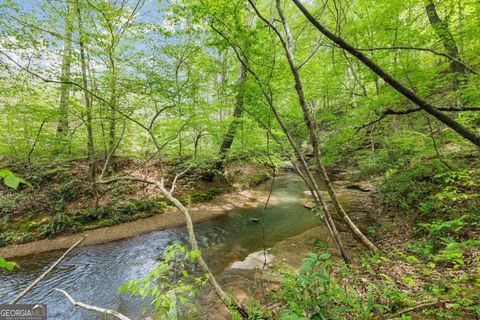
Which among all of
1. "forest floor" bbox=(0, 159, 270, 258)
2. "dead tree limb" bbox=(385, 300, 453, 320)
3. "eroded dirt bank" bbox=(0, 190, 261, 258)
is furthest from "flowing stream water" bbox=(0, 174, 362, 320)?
"dead tree limb" bbox=(385, 300, 453, 320)

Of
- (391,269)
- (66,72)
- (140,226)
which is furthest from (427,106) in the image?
(66,72)

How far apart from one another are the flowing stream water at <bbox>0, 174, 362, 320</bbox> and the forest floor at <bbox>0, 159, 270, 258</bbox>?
754 mm

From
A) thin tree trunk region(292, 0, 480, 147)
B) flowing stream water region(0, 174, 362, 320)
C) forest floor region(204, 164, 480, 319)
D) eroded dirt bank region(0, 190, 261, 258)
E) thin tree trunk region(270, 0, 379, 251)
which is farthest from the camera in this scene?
eroded dirt bank region(0, 190, 261, 258)

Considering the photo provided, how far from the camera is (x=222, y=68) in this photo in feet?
34.5

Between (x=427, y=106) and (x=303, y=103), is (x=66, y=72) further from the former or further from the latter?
(x=427, y=106)

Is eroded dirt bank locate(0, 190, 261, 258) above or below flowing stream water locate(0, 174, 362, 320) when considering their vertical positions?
above

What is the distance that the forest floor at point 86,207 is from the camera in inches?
292

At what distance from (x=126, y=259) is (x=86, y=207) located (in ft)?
13.1

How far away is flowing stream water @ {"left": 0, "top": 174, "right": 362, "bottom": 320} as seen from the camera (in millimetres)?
4695

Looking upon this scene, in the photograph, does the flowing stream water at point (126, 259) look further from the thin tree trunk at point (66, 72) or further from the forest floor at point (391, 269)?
the thin tree trunk at point (66, 72)

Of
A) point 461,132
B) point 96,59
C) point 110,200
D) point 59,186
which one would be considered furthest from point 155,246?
point 461,132

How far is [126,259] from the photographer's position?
6.35m

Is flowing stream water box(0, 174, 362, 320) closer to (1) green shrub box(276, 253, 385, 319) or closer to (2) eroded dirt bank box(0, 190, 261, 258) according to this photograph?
(2) eroded dirt bank box(0, 190, 261, 258)

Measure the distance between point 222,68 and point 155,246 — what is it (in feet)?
27.6
